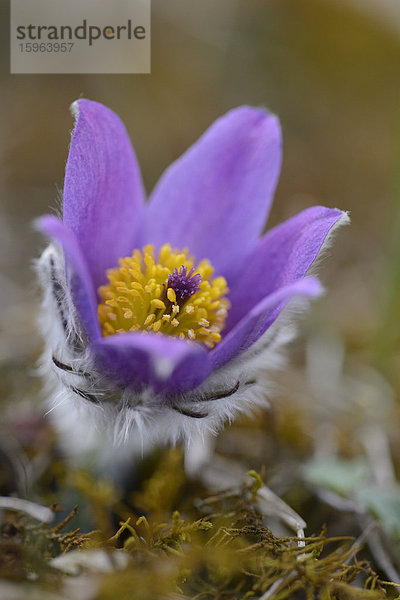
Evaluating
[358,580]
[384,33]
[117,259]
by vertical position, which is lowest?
[358,580]

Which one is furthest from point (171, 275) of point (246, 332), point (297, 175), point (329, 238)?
point (297, 175)

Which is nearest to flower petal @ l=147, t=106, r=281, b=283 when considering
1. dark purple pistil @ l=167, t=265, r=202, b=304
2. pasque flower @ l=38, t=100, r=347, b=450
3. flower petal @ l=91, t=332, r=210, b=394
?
pasque flower @ l=38, t=100, r=347, b=450

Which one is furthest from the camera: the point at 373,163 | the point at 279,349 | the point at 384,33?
the point at 384,33

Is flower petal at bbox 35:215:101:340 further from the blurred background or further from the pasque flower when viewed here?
the blurred background

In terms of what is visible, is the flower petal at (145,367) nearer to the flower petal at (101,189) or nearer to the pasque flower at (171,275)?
the pasque flower at (171,275)

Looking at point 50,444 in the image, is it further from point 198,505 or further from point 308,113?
point 308,113

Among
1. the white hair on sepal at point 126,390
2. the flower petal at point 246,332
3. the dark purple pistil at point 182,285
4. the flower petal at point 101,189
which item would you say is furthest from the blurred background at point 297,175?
the flower petal at point 246,332

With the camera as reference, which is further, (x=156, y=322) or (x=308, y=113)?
(x=308, y=113)

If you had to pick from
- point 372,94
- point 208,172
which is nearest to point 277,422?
point 208,172
